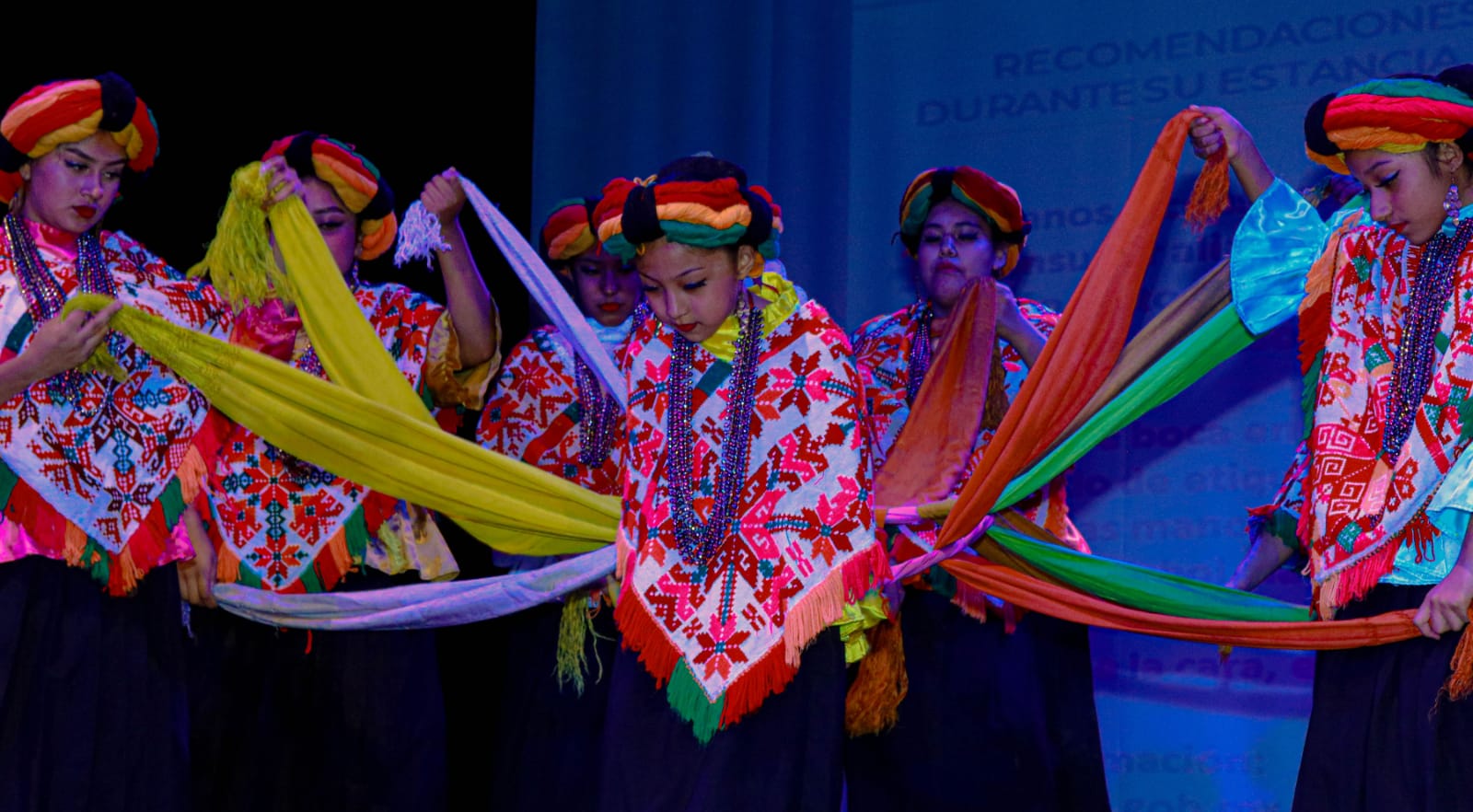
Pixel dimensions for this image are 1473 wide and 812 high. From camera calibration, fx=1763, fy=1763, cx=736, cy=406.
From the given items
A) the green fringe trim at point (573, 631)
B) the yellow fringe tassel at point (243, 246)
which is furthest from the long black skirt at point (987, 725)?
the yellow fringe tassel at point (243, 246)

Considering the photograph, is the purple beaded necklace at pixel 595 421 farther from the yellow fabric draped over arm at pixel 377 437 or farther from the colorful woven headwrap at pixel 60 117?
the colorful woven headwrap at pixel 60 117

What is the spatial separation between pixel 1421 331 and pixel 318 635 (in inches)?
Result: 91.4

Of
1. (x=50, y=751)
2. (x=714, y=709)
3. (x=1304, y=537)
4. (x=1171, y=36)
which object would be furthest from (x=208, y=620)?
(x=1171, y=36)

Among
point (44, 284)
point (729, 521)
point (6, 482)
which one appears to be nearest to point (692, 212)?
point (729, 521)

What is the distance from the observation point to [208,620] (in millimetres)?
3828

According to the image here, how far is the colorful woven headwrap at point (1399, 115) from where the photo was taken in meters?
2.83

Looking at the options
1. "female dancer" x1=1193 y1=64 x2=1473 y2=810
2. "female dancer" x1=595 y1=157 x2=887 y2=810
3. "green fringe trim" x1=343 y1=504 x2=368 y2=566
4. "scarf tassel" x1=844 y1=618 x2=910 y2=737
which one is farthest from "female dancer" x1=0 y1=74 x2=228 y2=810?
"female dancer" x1=1193 y1=64 x2=1473 y2=810

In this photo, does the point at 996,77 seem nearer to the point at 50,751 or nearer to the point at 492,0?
the point at 492,0

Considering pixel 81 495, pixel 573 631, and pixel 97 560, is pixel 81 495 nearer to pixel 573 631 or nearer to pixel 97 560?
pixel 97 560

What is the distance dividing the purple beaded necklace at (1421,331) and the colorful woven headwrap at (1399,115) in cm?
17

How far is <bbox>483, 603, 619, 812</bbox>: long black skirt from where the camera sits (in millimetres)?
4293

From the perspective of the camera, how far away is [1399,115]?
284 centimetres

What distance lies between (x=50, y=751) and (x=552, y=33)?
309 centimetres

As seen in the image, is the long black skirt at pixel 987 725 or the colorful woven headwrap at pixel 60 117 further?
the long black skirt at pixel 987 725
